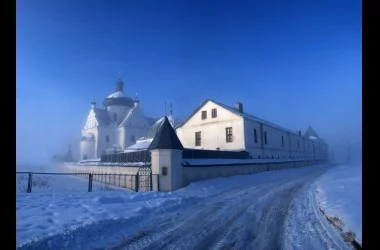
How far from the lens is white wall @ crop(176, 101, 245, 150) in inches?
1265

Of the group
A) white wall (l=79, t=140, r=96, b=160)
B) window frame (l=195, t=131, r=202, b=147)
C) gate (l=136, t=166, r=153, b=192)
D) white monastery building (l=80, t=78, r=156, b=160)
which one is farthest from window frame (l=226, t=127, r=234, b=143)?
white wall (l=79, t=140, r=96, b=160)

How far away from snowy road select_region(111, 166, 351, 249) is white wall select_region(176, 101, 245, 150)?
2160cm

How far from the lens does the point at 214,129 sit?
112 ft

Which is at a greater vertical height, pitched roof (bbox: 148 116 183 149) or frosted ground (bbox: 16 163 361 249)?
pitched roof (bbox: 148 116 183 149)

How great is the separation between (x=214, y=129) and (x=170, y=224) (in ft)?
87.7

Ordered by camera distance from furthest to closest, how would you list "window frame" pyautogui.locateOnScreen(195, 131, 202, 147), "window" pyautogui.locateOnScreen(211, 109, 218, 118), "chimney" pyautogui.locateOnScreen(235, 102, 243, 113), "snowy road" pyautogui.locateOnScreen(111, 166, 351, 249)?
"chimney" pyautogui.locateOnScreen(235, 102, 243, 113), "window frame" pyautogui.locateOnScreen(195, 131, 202, 147), "window" pyautogui.locateOnScreen(211, 109, 218, 118), "snowy road" pyautogui.locateOnScreen(111, 166, 351, 249)

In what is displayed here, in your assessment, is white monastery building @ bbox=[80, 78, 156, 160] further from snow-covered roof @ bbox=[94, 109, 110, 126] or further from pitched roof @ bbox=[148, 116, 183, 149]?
pitched roof @ bbox=[148, 116, 183, 149]
